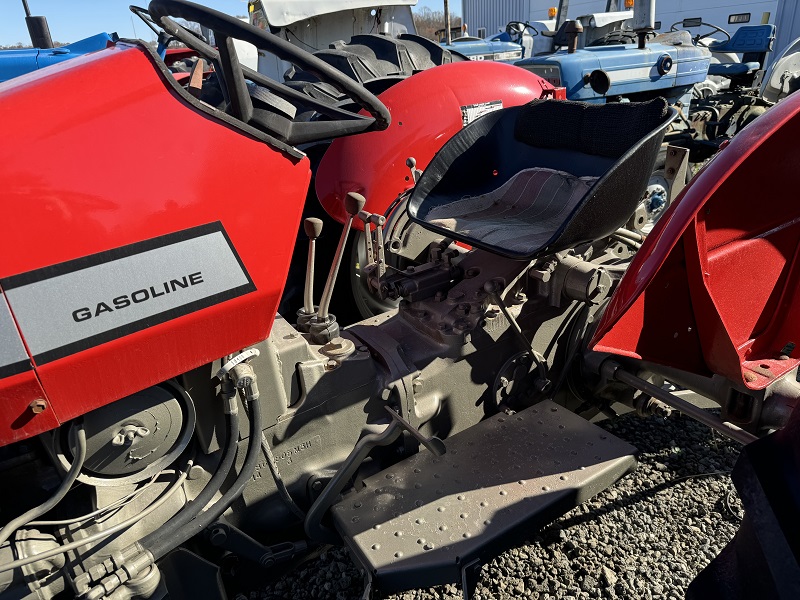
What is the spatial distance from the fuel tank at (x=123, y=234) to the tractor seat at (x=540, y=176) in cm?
74

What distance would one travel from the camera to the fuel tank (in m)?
1.04

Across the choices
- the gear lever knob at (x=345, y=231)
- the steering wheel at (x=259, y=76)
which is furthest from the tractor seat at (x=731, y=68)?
the steering wheel at (x=259, y=76)

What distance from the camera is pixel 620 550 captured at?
1904mm

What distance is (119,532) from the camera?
1.30m

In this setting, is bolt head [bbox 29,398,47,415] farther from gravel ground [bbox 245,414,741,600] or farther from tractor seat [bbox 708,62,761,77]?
tractor seat [bbox 708,62,761,77]

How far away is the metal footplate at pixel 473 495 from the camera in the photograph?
4.60ft

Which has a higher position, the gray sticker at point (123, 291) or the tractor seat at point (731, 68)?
the gray sticker at point (123, 291)

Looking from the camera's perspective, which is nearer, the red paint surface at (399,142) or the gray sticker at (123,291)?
the gray sticker at (123,291)

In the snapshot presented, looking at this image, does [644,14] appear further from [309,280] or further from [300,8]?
[309,280]

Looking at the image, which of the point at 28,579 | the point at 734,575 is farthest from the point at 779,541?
the point at 28,579

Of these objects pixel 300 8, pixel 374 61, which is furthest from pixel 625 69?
pixel 300 8

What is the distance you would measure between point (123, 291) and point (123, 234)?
100 mm

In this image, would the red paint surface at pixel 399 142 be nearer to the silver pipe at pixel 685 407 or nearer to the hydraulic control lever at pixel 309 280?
the hydraulic control lever at pixel 309 280

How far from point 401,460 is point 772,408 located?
3.15 ft
